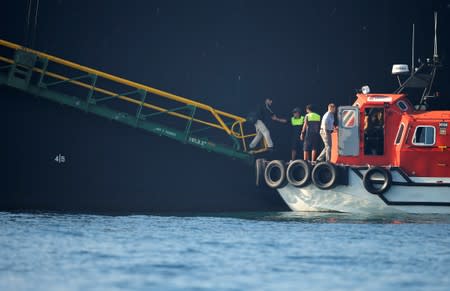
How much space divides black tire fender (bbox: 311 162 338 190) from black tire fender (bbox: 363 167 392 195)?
0.67m

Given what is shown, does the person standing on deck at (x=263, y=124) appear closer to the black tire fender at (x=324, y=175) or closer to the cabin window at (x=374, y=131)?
the black tire fender at (x=324, y=175)

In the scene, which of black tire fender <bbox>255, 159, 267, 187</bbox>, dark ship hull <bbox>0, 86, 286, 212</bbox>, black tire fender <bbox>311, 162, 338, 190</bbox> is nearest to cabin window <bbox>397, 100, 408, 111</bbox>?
black tire fender <bbox>311, 162, 338, 190</bbox>

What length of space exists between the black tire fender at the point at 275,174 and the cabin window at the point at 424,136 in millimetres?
2925

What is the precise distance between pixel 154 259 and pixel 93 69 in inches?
394

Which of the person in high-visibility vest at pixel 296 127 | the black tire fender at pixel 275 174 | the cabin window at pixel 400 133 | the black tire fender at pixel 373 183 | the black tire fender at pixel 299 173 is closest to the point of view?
the black tire fender at pixel 373 183

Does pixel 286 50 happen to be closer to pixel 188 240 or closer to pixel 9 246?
pixel 188 240

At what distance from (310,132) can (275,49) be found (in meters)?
2.73

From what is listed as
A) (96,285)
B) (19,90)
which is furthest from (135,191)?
(96,285)

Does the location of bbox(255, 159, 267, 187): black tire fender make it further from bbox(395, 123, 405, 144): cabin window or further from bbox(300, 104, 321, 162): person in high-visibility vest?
bbox(395, 123, 405, 144): cabin window

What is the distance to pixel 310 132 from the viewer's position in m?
21.0

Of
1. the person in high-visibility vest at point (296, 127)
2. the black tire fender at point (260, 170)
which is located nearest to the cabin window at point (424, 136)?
the person in high-visibility vest at point (296, 127)

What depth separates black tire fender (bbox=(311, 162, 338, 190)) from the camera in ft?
66.1

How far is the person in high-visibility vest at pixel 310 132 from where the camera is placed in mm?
20922

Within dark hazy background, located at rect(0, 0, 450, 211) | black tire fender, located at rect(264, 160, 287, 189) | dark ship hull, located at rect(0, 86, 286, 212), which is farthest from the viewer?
dark hazy background, located at rect(0, 0, 450, 211)
